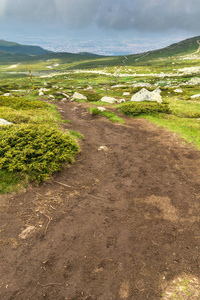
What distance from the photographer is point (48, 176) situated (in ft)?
31.5

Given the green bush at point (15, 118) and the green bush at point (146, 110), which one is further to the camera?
the green bush at point (146, 110)

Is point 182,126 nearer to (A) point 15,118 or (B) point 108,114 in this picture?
(B) point 108,114

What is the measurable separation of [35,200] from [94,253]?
4.04 metres

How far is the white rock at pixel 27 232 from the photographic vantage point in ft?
21.0

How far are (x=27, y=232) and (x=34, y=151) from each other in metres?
4.97

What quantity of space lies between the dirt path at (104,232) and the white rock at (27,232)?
0.44 ft

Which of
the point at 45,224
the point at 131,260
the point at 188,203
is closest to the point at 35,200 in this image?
the point at 45,224

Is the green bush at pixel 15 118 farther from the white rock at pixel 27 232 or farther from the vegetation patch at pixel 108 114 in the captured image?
the white rock at pixel 27 232

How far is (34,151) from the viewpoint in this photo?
33.0ft

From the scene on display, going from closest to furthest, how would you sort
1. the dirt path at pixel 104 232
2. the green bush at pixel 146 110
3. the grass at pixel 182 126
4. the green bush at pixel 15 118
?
the dirt path at pixel 104 232
the green bush at pixel 15 118
the grass at pixel 182 126
the green bush at pixel 146 110

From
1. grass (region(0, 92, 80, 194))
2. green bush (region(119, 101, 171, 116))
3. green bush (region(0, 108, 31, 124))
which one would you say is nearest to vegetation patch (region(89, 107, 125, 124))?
green bush (region(119, 101, 171, 116))

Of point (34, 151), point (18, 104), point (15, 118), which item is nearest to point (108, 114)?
point (15, 118)

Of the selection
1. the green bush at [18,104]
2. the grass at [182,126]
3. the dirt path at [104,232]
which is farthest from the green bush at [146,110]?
the green bush at [18,104]

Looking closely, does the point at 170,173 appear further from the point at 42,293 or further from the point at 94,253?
the point at 42,293
